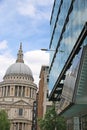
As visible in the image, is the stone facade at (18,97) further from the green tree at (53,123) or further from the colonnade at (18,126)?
the green tree at (53,123)

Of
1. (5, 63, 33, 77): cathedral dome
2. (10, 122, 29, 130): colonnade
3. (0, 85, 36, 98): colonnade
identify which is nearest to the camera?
(10, 122, 29, 130): colonnade

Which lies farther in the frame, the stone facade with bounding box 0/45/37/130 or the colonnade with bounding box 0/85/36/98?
the colonnade with bounding box 0/85/36/98

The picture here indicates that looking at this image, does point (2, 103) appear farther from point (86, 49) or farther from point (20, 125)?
point (86, 49)

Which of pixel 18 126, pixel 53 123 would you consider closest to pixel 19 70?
pixel 18 126

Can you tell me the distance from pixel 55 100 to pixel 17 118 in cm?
11368

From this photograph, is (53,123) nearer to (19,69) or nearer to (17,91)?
(17,91)

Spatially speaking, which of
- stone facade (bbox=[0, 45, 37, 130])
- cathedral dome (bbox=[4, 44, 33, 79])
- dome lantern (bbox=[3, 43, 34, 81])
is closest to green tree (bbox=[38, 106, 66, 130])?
stone facade (bbox=[0, 45, 37, 130])

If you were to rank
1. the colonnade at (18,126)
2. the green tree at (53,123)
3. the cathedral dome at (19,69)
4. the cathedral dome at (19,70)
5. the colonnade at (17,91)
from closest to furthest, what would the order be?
the green tree at (53,123), the colonnade at (18,126), the colonnade at (17,91), the cathedral dome at (19,70), the cathedral dome at (19,69)

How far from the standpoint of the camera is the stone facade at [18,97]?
168 m

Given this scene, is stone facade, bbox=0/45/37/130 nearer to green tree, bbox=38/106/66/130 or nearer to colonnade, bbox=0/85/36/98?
colonnade, bbox=0/85/36/98

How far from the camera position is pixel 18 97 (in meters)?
172

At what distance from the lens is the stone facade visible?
550ft

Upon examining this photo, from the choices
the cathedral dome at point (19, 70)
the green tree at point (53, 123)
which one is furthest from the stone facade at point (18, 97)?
the green tree at point (53, 123)

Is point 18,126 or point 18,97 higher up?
point 18,97
